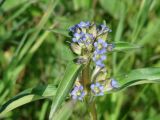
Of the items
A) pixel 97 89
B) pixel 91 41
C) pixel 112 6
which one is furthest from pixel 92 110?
pixel 112 6

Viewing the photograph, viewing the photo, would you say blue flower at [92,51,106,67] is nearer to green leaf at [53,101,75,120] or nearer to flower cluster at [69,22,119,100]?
flower cluster at [69,22,119,100]

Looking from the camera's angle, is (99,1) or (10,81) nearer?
(10,81)

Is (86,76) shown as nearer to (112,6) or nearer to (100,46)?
(100,46)

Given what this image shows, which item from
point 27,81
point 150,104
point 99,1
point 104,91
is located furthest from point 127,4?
point 104,91

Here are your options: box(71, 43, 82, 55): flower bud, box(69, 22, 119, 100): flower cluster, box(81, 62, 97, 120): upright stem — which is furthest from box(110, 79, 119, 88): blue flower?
box(71, 43, 82, 55): flower bud

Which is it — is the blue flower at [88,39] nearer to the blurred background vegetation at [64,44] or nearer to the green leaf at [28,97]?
the green leaf at [28,97]

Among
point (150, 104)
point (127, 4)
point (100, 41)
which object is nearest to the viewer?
point (100, 41)

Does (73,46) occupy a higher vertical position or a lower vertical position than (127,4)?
lower

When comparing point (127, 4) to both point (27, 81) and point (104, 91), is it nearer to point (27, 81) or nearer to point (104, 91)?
point (27, 81)
